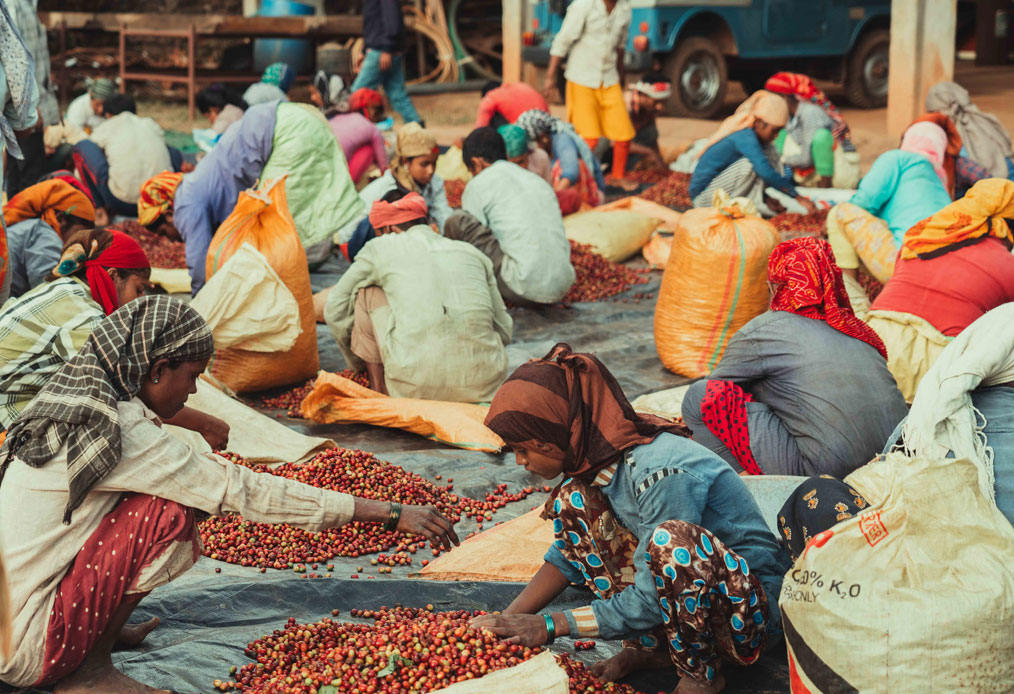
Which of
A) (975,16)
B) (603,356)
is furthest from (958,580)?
(975,16)

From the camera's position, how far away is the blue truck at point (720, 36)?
10.4 metres

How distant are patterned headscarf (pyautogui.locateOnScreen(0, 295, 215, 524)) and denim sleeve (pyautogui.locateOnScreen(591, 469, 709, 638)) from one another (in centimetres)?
103

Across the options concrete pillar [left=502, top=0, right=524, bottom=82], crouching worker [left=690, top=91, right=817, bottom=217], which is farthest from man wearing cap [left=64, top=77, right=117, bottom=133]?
crouching worker [left=690, top=91, right=817, bottom=217]

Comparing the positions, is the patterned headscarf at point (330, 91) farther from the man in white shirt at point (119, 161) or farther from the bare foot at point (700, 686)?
the bare foot at point (700, 686)

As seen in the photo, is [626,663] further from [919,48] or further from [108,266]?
[919,48]

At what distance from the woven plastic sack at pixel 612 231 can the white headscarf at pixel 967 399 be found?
3.99 m

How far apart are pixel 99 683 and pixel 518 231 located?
3.46 metres

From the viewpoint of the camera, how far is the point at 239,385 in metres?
4.39

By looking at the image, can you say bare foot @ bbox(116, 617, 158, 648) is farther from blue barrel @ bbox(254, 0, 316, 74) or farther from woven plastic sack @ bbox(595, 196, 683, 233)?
blue barrel @ bbox(254, 0, 316, 74)

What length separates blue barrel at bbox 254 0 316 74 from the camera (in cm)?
1317

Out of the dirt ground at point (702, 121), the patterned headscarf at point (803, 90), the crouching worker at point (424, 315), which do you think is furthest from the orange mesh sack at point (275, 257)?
the dirt ground at point (702, 121)

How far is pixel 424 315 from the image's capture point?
4.09m

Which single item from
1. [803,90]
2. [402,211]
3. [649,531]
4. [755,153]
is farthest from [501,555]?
[803,90]

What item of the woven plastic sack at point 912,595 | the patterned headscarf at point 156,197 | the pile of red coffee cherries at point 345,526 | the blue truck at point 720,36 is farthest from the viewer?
the blue truck at point 720,36
